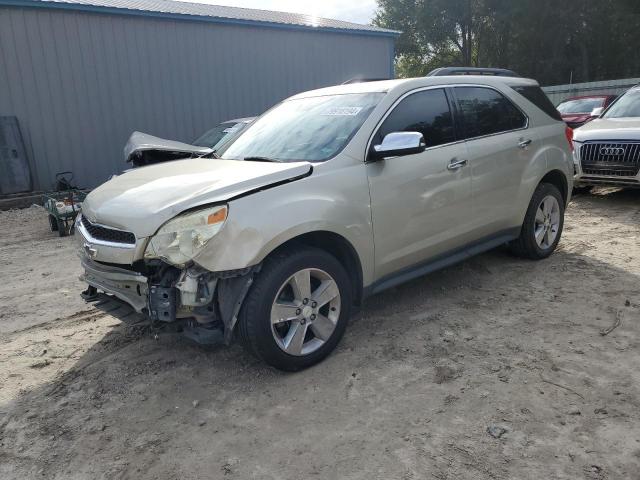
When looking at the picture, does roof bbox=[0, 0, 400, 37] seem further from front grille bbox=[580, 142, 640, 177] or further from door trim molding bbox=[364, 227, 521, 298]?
door trim molding bbox=[364, 227, 521, 298]

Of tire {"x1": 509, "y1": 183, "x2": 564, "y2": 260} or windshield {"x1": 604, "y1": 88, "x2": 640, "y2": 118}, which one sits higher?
windshield {"x1": 604, "y1": 88, "x2": 640, "y2": 118}

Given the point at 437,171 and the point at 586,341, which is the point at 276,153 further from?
the point at 586,341

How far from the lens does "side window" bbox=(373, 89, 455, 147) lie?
3.79m

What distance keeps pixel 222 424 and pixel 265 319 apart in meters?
0.62

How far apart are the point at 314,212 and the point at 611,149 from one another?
645cm

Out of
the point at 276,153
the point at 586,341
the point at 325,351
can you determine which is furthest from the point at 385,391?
the point at 276,153

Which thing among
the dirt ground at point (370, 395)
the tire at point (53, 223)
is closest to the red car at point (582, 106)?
the dirt ground at point (370, 395)

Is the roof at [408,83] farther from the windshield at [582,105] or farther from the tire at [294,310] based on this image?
the windshield at [582,105]

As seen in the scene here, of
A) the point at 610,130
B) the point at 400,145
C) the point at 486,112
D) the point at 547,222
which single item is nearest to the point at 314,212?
the point at 400,145

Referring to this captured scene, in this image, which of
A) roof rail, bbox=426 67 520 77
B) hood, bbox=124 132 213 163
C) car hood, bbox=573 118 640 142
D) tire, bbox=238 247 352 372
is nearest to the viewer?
tire, bbox=238 247 352 372

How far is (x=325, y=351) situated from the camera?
3414 mm

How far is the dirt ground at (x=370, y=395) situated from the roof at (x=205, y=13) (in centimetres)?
899

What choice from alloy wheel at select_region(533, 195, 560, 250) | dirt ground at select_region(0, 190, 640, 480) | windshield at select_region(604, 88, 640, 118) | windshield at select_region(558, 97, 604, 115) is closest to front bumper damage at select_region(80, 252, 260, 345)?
dirt ground at select_region(0, 190, 640, 480)

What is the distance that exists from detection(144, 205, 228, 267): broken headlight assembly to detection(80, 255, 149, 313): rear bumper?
0.24 meters
